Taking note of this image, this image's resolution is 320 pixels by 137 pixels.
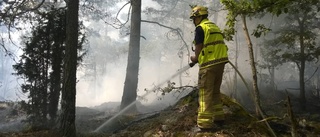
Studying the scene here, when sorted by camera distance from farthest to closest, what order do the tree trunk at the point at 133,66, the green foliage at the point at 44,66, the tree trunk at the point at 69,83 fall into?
the tree trunk at the point at 133,66
the green foliage at the point at 44,66
the tree trunk at the point at 69,83

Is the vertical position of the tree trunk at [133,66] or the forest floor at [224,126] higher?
the tree trunk at [133,66]

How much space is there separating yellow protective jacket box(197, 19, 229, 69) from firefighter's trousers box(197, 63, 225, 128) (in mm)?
104

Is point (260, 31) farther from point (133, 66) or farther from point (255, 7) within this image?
point (133, 66)

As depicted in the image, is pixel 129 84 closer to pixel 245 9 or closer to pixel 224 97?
pixel 224 97

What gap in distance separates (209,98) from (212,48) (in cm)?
85

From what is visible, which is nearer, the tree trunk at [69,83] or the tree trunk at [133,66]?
the tree trunk at [69,83]

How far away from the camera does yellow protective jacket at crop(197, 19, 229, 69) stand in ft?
15.4

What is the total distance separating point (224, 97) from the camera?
19.4 ft

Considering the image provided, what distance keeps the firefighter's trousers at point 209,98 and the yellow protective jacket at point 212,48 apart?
0.10 metres

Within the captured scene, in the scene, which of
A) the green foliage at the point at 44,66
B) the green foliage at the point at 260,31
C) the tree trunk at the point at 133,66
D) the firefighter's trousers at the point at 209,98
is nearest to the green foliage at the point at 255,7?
the green foliage at the point at 260,31

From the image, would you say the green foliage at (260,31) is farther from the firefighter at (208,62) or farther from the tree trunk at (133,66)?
the tree trunk at (133,66)

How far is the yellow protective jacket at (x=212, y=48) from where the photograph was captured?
4680mm

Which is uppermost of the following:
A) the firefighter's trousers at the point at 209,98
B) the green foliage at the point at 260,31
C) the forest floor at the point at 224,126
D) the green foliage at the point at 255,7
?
the green foliage at the point at 255,7

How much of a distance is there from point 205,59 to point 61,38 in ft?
17.9
